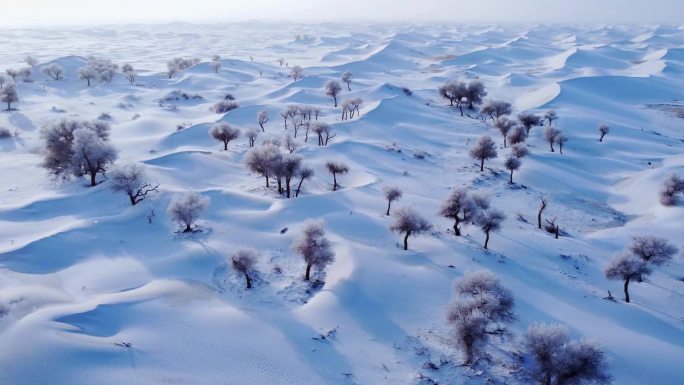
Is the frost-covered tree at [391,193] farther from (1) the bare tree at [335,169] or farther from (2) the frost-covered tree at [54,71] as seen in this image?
(2) the frost-covered tree at [54,71]

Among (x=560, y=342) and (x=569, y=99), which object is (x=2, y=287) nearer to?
(x=560, y=342)

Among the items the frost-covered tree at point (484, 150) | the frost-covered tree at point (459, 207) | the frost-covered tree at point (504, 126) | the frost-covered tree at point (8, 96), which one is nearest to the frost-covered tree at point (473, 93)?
the frost-covered tree at point (504, 126)

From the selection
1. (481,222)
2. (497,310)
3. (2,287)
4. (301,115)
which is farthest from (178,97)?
(497,310)

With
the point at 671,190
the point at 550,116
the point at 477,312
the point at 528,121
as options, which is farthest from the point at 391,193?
the point at 550,116

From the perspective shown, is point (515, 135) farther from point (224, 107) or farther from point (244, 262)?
point (224, 107)

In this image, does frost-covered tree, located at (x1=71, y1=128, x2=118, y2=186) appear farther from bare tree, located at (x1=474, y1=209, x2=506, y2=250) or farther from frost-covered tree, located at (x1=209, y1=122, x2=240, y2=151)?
bare tree, located at (x1=474, y1=209, x2=506, y2=250)

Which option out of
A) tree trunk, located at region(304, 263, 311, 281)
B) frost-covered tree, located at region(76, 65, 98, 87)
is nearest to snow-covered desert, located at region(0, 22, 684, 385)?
tree trunk, located at region(304, 263, 311, 281)
